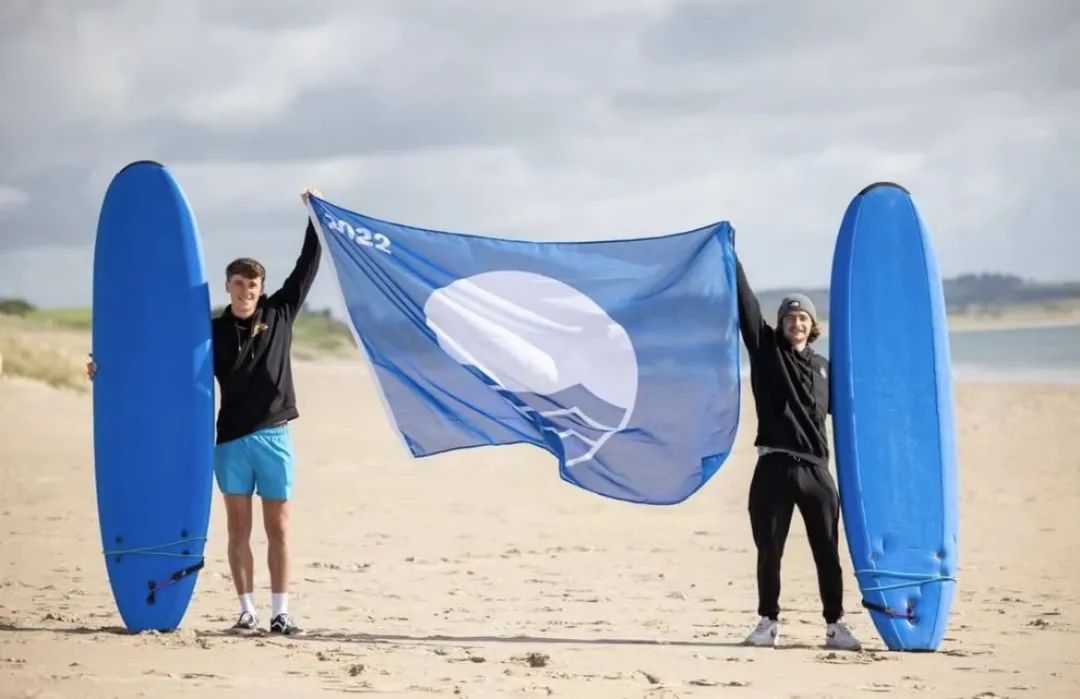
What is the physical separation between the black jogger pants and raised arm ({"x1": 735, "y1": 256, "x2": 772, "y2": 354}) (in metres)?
0.54

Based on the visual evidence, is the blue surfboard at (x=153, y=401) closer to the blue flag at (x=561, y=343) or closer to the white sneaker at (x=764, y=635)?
the blue flag at (x=561, y=343)

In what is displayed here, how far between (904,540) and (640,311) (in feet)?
5.32

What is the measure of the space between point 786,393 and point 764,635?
1.08 metres

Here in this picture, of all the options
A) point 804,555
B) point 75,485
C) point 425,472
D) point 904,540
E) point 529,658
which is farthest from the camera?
point 425,472

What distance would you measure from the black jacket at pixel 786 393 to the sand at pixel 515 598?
925 millimetres

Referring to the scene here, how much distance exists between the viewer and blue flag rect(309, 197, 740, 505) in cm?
681

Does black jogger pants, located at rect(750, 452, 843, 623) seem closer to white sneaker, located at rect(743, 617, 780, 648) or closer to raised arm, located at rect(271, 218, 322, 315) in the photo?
white sneaker, located at rect(743, 617, 780, 648)

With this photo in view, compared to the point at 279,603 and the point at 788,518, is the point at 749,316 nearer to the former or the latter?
the point at 788,518

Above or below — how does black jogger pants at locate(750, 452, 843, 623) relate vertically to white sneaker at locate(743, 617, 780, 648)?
above

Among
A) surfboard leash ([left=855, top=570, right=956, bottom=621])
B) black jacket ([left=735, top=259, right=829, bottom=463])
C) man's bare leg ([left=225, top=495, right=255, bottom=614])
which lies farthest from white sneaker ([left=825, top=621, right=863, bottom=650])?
man's bare leg ([left=225, top=495, right=255, bottom=614])

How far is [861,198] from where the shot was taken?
6.88 m

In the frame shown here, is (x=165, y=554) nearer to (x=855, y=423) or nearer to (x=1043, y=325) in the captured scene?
(x=855, y=423)

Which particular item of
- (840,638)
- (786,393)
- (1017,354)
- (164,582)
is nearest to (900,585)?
(840,638)

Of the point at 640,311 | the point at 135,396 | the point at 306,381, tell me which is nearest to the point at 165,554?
the point at 135,396
